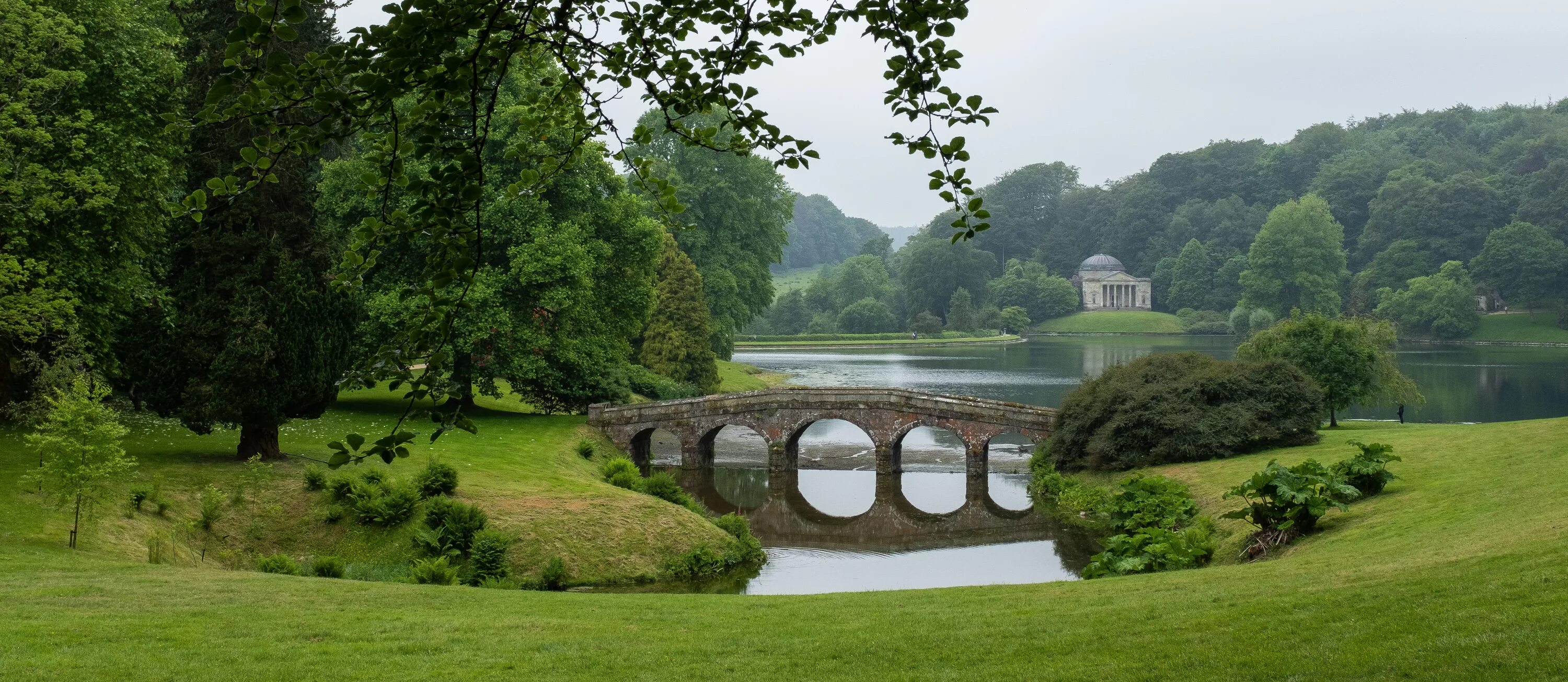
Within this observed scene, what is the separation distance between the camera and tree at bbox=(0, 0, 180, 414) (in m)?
18.7

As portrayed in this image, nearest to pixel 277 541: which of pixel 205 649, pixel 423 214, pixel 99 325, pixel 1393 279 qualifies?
pixel 99 325

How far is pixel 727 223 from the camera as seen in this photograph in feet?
180

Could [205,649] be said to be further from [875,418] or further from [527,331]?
[875,418]

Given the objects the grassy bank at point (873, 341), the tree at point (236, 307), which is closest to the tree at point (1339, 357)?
the tree at point (236, 307)

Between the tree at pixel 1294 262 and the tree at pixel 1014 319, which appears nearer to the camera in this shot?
the tree at pixel 1294 262

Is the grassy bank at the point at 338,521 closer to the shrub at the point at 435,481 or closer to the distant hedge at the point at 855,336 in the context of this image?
the shrub at the point at 435,481

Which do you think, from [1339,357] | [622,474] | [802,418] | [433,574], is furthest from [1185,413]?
[433,574]

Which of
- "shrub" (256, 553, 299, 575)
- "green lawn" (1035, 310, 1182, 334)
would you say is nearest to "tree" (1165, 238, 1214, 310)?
"green lawn" (1035, 310, 1182, 334)

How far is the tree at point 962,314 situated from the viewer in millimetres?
112562

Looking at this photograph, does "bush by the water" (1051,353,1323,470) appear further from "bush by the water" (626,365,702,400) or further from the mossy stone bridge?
"bush by the water" (626,365,702,400)

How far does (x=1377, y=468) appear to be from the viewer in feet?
66.8

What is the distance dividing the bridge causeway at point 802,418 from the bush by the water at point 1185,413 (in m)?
3.40

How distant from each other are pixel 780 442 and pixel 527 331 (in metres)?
8.60

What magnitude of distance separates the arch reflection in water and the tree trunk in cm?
939
